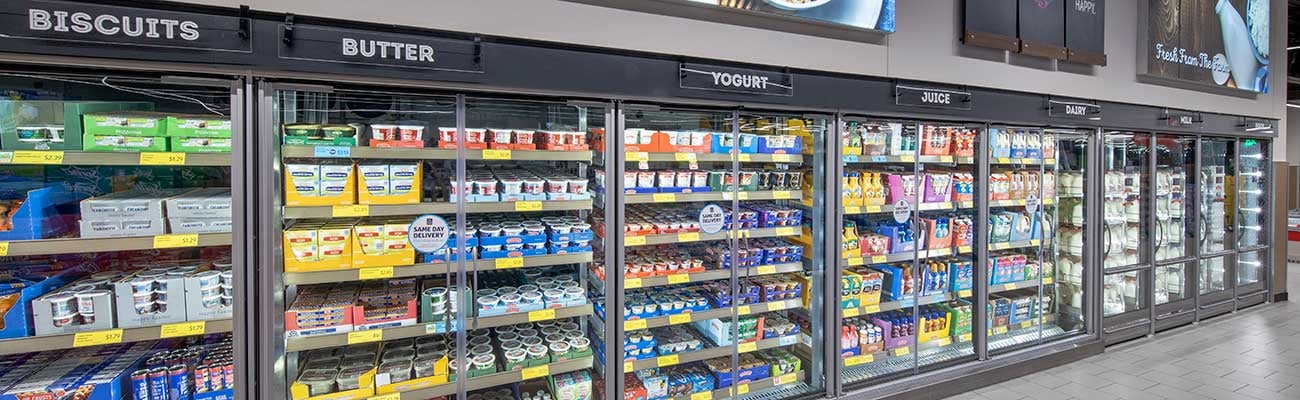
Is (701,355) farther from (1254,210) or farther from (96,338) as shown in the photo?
(1254,210)

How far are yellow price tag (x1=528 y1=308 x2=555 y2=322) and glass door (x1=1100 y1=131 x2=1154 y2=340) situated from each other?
4.90 meters

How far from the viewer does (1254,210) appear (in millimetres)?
Answer: 6285

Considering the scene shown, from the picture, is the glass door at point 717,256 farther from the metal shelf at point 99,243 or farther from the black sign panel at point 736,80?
the metal shelf at point 99,243

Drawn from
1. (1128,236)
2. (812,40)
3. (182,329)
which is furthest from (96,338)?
(1128,236)

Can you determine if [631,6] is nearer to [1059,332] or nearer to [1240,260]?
[1059,332]

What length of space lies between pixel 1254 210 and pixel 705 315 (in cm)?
726

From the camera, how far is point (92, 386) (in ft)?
7.06

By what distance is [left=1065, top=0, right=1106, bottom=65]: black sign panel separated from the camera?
4402mm

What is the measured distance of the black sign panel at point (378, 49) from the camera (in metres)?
2.20

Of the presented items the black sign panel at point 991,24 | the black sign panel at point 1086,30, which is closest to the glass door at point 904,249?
the black sign panel at point 991,24

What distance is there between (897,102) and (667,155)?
1.61 m

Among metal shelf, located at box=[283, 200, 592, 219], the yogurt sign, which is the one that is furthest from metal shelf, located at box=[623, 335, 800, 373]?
the yogurt sign

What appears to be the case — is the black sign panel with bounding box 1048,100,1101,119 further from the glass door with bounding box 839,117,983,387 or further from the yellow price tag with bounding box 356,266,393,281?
the yellow price tag with bounding box 356,266,393,281

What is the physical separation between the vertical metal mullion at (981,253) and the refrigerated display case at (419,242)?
286cm
